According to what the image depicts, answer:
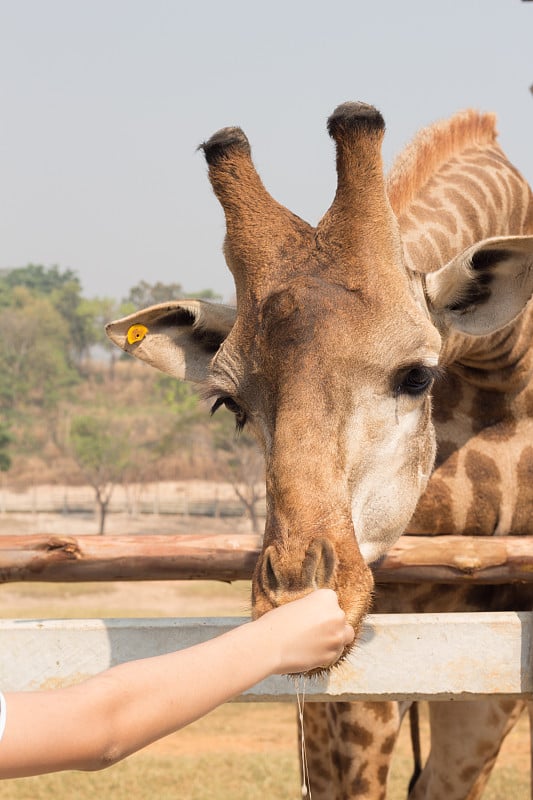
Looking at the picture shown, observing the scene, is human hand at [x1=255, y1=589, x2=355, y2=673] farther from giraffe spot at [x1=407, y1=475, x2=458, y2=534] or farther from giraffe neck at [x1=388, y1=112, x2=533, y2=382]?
giraffe spot at [x1=407, y1=475, x2=458, y2=534]

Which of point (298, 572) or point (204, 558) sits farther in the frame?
point (204, 558)

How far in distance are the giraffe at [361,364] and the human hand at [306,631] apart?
777 millimetres

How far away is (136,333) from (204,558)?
32.9 inches

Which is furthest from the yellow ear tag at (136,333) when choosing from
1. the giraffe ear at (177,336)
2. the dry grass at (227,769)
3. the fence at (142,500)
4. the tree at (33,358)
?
the tree at (33,358)

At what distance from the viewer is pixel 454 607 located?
4.83 metres

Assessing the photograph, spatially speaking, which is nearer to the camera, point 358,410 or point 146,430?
point 358,410

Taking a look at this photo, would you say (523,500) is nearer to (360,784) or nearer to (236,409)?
(360,784)

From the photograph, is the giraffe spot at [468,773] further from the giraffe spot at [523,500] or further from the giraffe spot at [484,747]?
the giraffe spot at [523,500]

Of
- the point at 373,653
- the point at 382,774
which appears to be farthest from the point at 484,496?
the point at 373,653

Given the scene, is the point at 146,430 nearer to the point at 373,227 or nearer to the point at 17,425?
the point at 17,425

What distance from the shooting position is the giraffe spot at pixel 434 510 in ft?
15.8

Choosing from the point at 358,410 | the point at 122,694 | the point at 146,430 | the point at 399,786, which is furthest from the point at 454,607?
the point at 146,430

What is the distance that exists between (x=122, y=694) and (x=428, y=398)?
220cm

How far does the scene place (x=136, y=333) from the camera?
4039 millimetres
